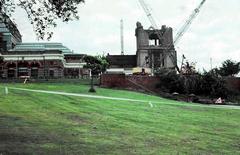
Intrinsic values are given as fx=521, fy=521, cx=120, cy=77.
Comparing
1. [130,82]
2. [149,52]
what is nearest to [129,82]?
[130,82]

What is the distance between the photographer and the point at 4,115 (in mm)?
24750

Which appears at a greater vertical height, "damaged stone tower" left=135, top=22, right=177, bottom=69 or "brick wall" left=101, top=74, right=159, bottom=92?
"damaged stone tower" left=135, top=22, right=177, bottom=69

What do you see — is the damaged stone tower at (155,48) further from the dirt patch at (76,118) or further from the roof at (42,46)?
the dirt patch at (76,118)

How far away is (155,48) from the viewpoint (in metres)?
139

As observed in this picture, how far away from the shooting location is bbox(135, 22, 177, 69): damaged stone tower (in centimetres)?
13512

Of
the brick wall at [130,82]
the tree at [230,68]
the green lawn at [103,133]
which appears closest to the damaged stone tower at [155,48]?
the tree at [230,68]

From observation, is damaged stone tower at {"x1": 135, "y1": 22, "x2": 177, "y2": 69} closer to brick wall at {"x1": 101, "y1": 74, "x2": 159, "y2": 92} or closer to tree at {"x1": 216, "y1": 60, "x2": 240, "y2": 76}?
tree at {"x1": 216, "y1": 60, "x2": 240, "y2": 76}

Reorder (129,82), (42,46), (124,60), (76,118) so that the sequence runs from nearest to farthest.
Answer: (76,118)
(129,82)
(42,46)
(124,60)

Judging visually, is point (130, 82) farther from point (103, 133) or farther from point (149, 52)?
point (149, 52)

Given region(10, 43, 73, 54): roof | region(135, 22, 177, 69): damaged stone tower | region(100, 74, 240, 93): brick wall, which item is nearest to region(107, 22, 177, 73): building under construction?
region(135, 22, 177, 69): damaged stone tower

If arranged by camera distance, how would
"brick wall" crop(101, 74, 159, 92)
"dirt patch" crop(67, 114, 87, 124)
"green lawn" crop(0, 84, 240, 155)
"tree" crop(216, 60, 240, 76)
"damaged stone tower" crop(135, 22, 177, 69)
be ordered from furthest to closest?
1. "damaged stone tower" crop(135, 22, 177, 69)
2. "tree" crop(216, 60, 240, 76)
3. "brick wall" crop(101, 74, 159, 92)
4. "dirt patch" crop(67, 114, 87, 124)
5. "green lawn" crop(0, 84, 240, 155)

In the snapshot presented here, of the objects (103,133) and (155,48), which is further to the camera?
(155,48)

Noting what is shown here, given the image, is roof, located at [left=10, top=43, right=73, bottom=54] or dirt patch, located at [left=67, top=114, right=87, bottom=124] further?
roof, located at [left=10, top=43, right=73, bottom=54]

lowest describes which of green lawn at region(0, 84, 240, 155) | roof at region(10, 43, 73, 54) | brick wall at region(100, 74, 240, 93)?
green lawn at region(0, 84, 240, 155)
